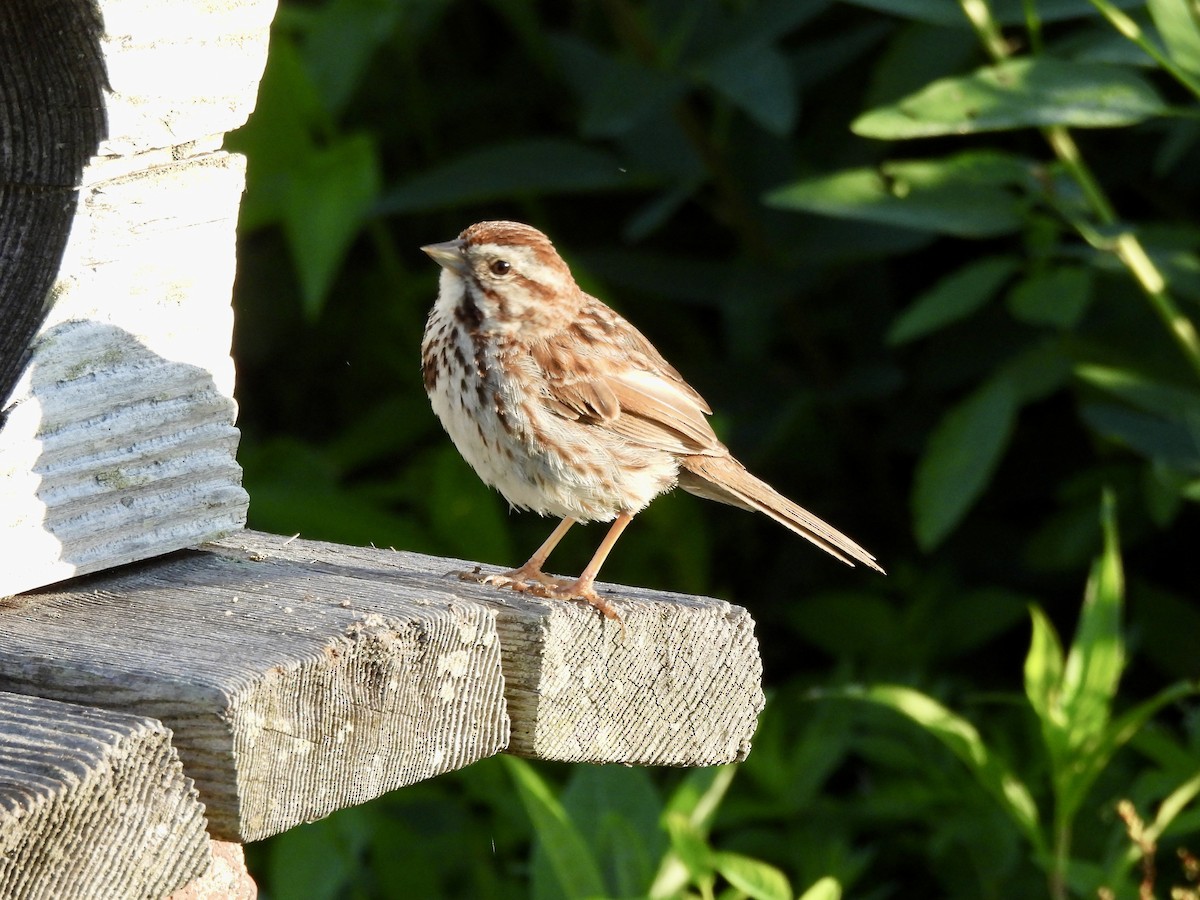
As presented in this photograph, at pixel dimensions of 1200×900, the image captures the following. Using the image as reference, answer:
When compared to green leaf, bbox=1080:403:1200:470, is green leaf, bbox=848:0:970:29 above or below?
above

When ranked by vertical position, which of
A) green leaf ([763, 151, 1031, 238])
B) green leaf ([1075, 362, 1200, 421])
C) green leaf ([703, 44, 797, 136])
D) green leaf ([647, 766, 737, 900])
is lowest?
green leaf ([647, 766, 737, 900])

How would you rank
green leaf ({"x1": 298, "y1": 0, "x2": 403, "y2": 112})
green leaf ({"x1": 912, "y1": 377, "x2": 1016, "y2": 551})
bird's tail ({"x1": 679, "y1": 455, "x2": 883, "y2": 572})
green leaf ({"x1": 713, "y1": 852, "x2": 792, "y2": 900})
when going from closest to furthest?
green leaf ({"x1": 713, "y1": 852, "x2": 792, "y2": 900})
bird's tail ({"x1": 679, "y1": 455, "x2": 883, "y2": 572})
green leaf ({"x1": 912, "y1": 377, "x2": 1016, "y2": 551})
green leaf ({"x1": 298, "y1": 0, "x2": 403, "y2": 112})

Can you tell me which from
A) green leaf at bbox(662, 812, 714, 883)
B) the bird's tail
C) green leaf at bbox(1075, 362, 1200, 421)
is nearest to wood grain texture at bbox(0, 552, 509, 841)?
green leaf at bbox(662, 812, 714, 883)

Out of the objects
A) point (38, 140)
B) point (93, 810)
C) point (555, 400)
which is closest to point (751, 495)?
point (555, 400)

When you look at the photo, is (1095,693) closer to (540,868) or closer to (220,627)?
(540,868)

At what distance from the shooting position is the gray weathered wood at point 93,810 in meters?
1.64

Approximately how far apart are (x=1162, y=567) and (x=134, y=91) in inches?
136

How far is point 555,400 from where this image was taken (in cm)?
318

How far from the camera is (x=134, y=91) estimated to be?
2.33 m

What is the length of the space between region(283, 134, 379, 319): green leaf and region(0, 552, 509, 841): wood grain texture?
184cm

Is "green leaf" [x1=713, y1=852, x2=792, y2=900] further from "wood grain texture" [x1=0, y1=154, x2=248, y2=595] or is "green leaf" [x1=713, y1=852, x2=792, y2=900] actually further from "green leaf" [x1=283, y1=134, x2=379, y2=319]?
"green leaf" [x1=283, y1=134, x2=379, y2=319]

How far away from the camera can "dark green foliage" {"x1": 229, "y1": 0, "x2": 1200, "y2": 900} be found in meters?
3.52

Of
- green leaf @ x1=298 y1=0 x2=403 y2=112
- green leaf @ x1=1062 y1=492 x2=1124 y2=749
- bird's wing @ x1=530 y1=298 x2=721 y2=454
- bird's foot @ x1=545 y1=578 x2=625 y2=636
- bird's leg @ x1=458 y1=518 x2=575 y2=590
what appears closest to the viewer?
bird's foot @ x1=545 y1=578 x2=625 y2=636

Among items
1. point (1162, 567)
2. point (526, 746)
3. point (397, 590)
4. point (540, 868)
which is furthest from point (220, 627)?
point (1162, 567)
